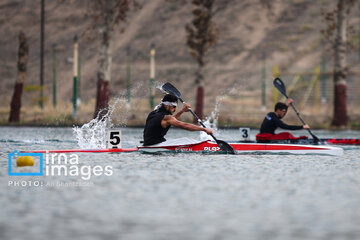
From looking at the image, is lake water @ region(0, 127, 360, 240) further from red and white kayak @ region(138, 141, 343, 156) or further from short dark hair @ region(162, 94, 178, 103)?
short dark hair @ region(162, 94, 178, 103)

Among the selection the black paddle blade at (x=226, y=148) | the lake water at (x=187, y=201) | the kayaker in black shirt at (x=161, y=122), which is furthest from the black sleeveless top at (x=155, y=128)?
the lake water at (x=187, y=201)

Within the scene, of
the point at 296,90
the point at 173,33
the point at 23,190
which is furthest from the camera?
the point at 173,33

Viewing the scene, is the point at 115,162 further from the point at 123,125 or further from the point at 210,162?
the point at 123,125

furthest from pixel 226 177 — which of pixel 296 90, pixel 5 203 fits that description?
pixel 296 90

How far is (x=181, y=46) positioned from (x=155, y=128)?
72.7 metres

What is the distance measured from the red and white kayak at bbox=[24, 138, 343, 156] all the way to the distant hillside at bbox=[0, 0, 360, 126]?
4820 cm

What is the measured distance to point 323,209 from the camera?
32.9 ft

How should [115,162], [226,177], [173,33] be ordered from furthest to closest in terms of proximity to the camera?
[173,33] → [115,162] → [226,177]

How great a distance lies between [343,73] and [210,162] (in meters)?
19.9

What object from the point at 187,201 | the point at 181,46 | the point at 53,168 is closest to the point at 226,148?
the point at 53,168

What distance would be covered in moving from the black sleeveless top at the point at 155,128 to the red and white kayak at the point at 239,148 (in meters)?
0.15

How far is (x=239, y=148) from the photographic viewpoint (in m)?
19.3

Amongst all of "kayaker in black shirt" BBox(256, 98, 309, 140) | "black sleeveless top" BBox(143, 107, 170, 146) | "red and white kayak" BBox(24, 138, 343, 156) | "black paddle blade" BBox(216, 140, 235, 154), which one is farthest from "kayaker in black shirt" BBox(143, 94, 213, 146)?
"kayaker in black shirt" BBox(256, 98, 309, 140)

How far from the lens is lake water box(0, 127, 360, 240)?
28.0 feet
